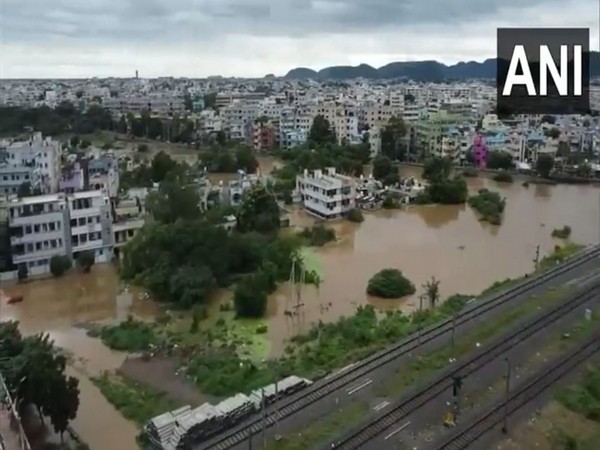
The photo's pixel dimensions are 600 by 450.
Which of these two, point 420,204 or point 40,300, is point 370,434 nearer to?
point 40,300

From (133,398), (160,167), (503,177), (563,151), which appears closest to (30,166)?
(160,167)

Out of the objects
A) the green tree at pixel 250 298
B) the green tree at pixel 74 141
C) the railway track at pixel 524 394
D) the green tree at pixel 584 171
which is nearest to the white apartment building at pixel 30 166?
the green tree at pixel 74 141

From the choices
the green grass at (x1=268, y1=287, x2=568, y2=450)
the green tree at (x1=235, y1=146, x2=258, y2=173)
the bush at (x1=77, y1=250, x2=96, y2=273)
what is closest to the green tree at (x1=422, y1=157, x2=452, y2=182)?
the green tree at (x1=235, y1=146, x2=258, y2=173)

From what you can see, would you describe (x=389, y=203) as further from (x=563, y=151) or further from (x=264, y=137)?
(x=264, y=137)

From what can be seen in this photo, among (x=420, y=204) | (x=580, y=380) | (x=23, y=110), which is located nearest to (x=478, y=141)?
(x=420, y=204)

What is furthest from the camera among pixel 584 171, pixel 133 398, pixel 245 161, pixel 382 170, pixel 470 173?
pixel 470 173

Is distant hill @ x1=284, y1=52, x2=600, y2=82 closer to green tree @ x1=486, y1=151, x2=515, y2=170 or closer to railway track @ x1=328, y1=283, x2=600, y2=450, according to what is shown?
green tree @ x1=486, y1=151, x2=515, y2=170

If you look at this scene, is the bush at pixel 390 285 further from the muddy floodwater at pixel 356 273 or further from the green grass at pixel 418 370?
the green grass at pixel 418 370
